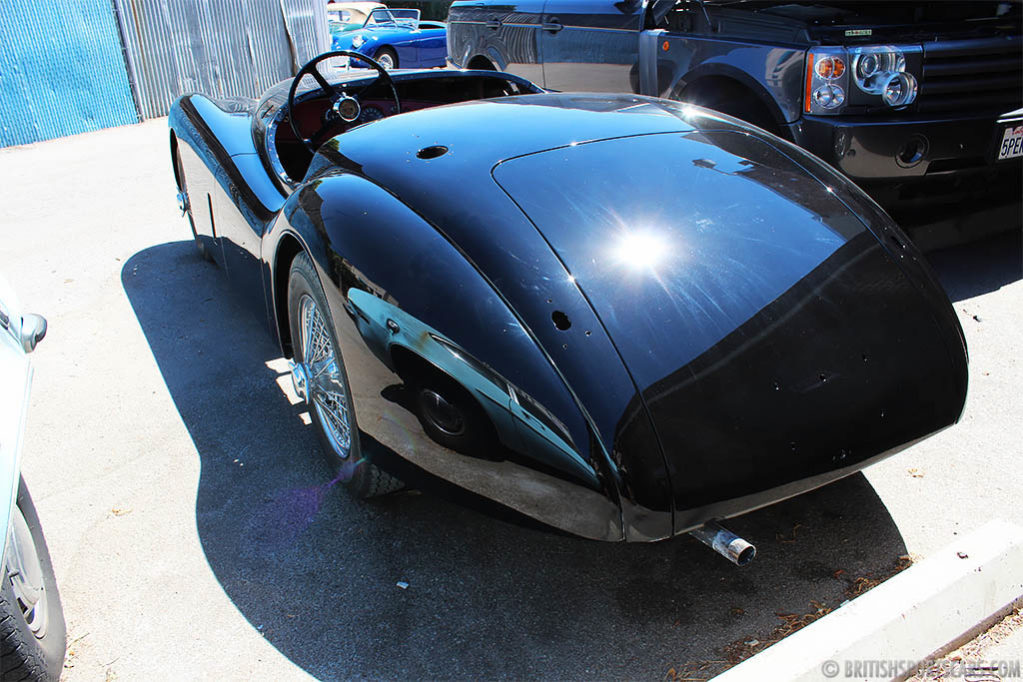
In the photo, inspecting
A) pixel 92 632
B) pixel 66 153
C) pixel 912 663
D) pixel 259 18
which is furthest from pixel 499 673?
pixel 259 18

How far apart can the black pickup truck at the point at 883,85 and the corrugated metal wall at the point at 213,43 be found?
857 centimetres

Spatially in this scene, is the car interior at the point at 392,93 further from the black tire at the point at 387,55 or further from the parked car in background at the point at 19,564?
the black tire at the point at 387,55

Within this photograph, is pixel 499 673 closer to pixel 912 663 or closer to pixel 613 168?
pixel 912 663

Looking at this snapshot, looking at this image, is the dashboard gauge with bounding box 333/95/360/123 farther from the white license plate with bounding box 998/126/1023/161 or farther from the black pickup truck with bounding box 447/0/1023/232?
the white license plate with bounding box 998/126/1023/161

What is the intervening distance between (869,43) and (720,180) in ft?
7.04

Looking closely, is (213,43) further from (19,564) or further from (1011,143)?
(19,564)

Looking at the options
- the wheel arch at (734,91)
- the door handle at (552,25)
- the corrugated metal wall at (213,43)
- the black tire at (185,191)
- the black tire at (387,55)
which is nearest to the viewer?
the wheel arch at (734,91)

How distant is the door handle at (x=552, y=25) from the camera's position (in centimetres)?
582

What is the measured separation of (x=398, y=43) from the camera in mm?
15992

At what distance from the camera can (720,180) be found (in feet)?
8.11

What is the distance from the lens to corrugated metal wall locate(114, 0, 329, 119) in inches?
481

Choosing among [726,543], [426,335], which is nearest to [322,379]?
[426,335]

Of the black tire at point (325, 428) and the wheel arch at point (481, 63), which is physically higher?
the wheel arch at point (481, 63)

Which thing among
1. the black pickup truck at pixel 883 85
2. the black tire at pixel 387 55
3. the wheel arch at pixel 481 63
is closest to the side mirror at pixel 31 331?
the black pickup truck at pixel 883 85
